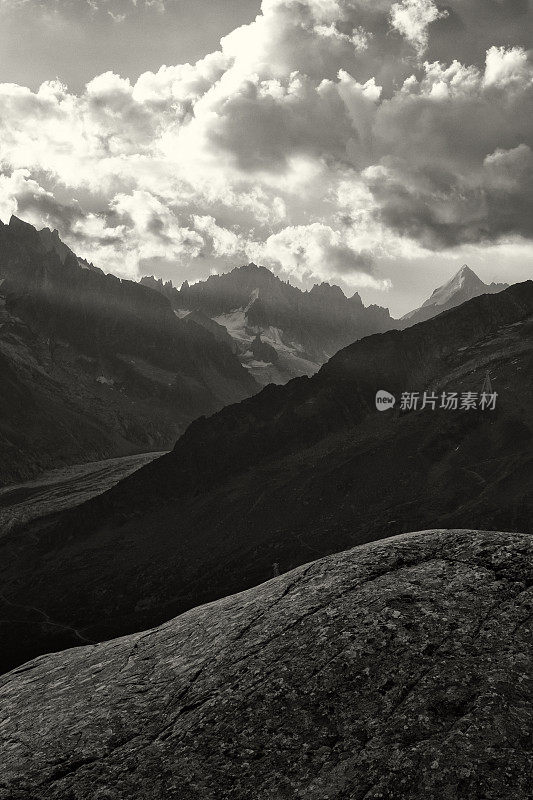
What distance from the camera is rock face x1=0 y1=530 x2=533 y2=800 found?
12.4 metres

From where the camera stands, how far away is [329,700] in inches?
544

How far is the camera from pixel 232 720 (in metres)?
14.0

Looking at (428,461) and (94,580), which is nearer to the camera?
(94,580)

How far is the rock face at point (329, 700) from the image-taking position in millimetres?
12430

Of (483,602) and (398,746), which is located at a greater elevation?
(483,602)

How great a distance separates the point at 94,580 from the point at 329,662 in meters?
173

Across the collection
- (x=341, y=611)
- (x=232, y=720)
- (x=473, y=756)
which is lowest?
(x=473, y=756)

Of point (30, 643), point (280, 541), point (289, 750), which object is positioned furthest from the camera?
point (280, 541)

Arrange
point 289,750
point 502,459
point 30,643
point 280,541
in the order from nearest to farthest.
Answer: point 289,750 → point 30,643 → point 280,541 → point 502,459

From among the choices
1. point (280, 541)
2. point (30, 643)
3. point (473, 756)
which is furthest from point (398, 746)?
point (280, 541)

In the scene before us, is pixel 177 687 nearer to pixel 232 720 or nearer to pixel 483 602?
pixel 232 720

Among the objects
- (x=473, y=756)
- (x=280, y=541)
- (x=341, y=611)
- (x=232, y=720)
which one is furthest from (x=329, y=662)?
(x=280, y=541)

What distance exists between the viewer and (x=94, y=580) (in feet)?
568

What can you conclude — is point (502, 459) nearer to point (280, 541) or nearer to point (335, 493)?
point (335, 493)
